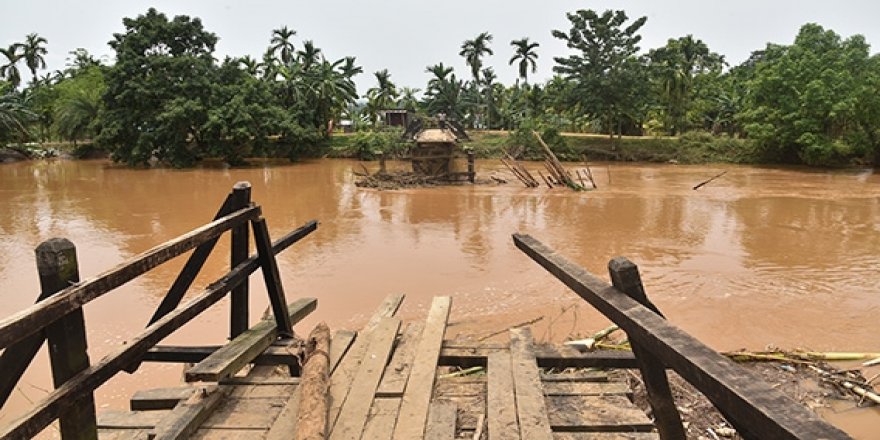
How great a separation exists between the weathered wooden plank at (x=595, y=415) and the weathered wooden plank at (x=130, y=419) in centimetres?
205

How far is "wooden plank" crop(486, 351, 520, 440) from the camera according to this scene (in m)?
2.57

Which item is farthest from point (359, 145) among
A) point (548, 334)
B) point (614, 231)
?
point (548, 334)

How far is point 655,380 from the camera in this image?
74.1 inches

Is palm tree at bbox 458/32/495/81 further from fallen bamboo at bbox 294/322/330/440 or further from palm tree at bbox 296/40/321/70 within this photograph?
fallen bamboo at bbox 294/322/330/440

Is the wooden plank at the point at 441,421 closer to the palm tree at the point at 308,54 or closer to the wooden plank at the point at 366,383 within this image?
the wooden plank at the point at 366,383

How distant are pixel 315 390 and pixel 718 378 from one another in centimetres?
200

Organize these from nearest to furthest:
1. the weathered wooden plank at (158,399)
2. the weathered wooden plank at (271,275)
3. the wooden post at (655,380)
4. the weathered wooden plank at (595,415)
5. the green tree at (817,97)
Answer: the wooden post at (655,380) → the weathered wooden plank at (595,415) → the weathered wooden plank at (158,399) → the weathered wooden plank at (271,275) → the green tree at (817,97)

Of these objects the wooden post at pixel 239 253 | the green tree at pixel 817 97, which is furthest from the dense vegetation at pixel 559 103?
the wooden post at pixel 239 253

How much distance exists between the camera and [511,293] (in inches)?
371

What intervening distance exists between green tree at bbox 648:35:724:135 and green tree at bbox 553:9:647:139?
7.78 ft

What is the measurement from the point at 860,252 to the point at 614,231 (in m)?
5.31

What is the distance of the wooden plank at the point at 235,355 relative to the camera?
2.97 meters

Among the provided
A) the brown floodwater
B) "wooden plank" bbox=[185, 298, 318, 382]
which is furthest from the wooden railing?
the brown floodwater

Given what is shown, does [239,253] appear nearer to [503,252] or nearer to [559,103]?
[503,252]
